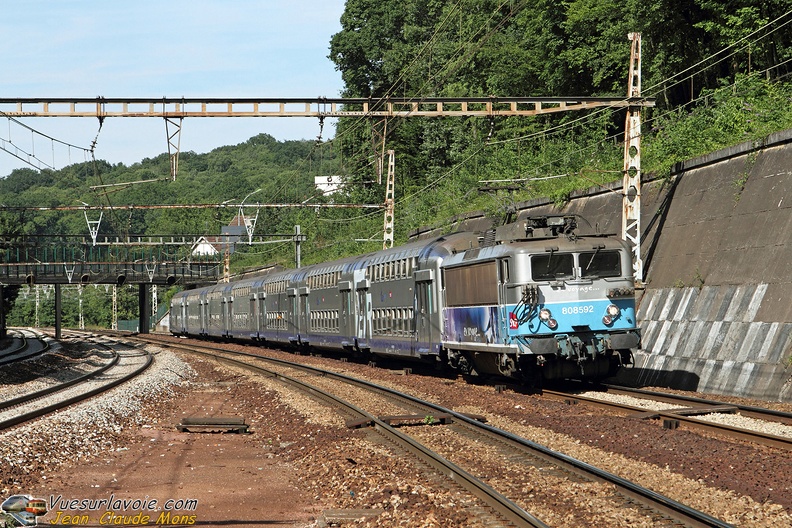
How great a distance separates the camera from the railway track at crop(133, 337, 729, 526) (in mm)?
8648

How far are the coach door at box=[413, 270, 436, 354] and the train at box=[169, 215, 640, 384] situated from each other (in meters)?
0.03

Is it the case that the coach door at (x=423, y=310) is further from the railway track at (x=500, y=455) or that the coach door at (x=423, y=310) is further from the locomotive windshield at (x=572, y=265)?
the locomotive windshield at (x=572, y=265)

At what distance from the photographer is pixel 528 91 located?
57219mm

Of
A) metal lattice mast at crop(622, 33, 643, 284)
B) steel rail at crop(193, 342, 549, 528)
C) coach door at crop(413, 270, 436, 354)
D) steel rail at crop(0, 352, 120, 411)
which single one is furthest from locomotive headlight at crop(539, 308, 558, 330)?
steel rail at crop(0, 352, 120, 411)

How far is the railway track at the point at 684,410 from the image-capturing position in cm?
1298

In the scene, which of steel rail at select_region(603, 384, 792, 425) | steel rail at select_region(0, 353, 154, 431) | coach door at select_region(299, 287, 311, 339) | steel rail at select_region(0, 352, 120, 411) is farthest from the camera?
coach door at select_region(299, 287, 311, 339)

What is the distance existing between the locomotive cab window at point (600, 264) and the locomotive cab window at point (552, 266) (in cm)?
26

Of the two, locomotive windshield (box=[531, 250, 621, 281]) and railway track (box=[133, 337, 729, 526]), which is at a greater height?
locomotive windshield (box=[531, 250, 621, 281])

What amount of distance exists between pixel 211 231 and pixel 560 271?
91.3m

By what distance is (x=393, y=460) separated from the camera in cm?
1223

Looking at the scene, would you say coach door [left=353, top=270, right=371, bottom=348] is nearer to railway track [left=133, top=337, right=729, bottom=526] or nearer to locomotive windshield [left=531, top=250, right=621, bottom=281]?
railway track [left=133, top=337, right=729, bottom=526]

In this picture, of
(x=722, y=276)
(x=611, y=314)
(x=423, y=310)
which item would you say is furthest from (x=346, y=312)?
(x=611, y=314)

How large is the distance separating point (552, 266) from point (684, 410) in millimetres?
4575

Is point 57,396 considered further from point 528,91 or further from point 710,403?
point 528,91
